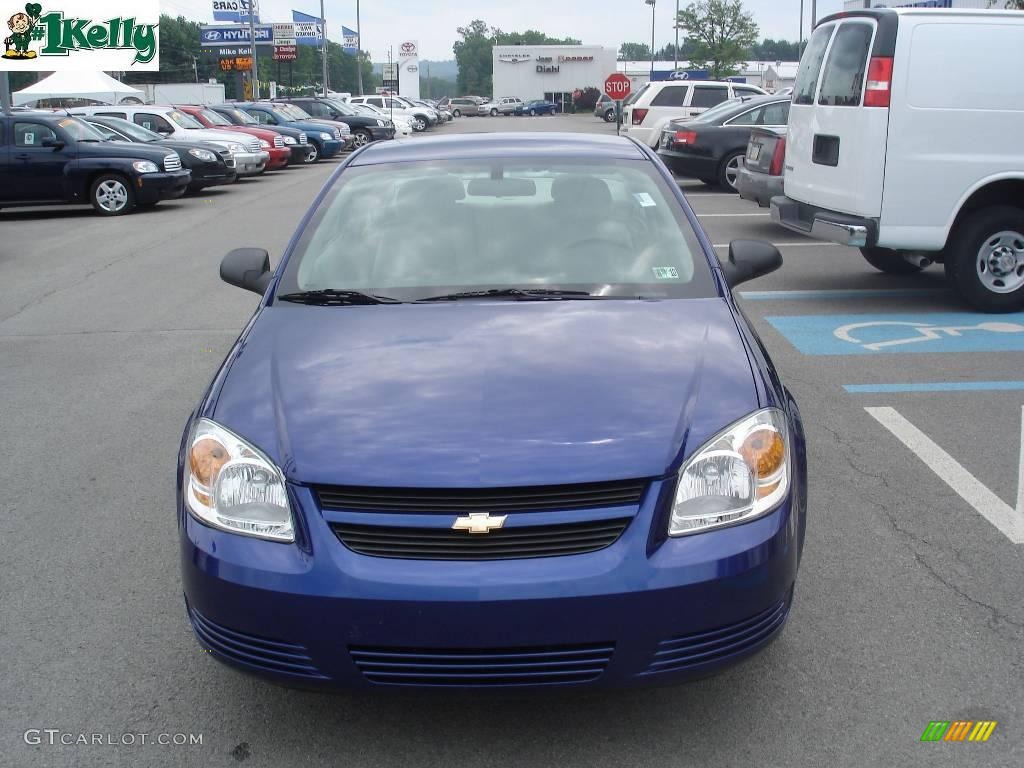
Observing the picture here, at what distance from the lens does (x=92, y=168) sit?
701 inches

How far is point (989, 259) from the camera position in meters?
→ 8.84

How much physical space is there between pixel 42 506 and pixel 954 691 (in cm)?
387

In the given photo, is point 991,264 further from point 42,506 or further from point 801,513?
point 42,506

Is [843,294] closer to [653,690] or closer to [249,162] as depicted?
[653,690]

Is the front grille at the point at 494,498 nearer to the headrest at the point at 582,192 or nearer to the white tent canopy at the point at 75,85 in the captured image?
the headrest at the point at 582,192

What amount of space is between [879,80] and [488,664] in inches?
276

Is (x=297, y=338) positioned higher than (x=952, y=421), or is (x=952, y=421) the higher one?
(x=297, y=338)

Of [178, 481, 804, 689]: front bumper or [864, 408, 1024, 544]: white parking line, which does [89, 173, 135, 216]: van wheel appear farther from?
[178, 481, 804, 689]: front bumper

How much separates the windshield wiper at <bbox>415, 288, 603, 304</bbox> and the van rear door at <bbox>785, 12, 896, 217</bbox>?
215 inches

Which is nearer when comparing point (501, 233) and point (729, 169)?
point (501, 233)

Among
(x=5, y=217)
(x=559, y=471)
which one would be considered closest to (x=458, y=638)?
(x=559, y=471)

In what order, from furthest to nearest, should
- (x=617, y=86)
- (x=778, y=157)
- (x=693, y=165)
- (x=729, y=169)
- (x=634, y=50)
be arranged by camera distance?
(x=634, y=50)
(x=617, y=86)
(x=693, y=165)
(x=729, y=169)
(x=778, y=157)

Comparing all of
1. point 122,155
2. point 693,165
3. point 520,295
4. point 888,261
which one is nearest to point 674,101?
point 693,165

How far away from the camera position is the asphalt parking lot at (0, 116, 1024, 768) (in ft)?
10.1
